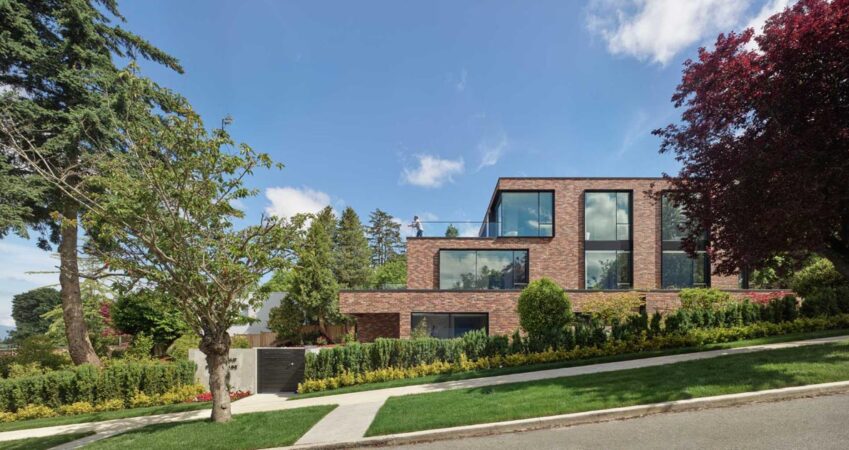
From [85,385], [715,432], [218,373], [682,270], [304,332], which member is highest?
[682,270]

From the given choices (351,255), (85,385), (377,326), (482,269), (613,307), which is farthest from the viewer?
(351,255)

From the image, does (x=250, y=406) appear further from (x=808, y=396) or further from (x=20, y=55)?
(x=20, y=55)

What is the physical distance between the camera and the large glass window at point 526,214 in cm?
2181

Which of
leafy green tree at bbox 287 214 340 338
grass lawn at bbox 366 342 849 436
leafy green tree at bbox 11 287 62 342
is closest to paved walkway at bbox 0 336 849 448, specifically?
grass lawn at bbox 366 342 849 436

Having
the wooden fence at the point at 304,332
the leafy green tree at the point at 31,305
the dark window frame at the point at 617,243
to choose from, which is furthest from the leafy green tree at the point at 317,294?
the leafy green tree at the point at 31,305

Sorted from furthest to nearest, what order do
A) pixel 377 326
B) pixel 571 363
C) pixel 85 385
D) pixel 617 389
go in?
pixel 377 326
pixel 85 385
pixel 571 363
pixel 617 389

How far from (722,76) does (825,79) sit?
1693 mm

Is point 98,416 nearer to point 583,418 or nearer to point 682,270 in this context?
point 583,418

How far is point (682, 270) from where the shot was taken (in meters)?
21.4

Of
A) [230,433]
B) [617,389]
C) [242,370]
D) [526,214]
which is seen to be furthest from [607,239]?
[230,433]

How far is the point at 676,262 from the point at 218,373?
72.2ft

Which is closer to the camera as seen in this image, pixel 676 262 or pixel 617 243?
pixel 676 262

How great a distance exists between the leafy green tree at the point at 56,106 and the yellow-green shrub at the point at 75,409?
403cm

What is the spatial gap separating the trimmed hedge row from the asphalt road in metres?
6.36
